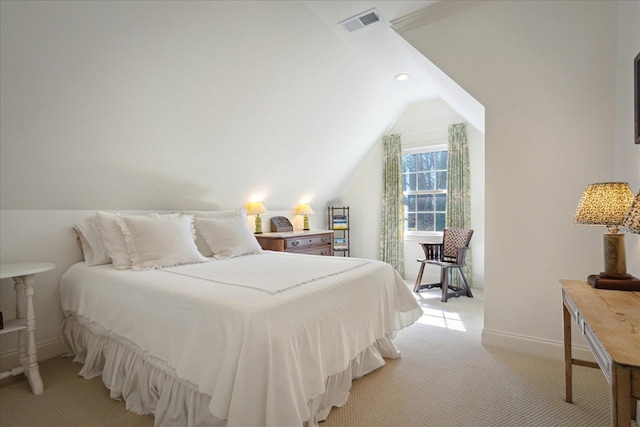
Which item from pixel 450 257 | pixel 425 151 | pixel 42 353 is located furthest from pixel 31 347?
pixel 425 151

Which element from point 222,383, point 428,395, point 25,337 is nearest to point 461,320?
point 428,395

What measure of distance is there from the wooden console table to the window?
3365 mm

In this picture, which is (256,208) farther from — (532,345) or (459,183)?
(532,345)

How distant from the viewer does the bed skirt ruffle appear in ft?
4.97

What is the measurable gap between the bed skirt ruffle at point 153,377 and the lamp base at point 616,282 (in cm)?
133

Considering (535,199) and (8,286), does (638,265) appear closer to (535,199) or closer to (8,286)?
(535,199)

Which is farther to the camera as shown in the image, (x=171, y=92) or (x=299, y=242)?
(x=299, y=242)

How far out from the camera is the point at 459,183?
452 centimetres

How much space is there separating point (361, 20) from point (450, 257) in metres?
2.99

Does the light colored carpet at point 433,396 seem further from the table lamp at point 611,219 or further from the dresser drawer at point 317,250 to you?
the dresser drawer at point 317,250

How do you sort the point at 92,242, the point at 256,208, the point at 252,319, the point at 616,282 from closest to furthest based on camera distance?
the point at 252,319
the point at 616,282
the point at 92,242
the point at 256,208

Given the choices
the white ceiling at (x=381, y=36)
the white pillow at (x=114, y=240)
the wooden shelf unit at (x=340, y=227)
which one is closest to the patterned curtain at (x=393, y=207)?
the wooden shelf unit at (x=340, y=227)

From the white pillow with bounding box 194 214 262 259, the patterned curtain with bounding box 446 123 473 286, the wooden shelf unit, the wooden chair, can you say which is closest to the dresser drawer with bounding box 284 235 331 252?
the wooden shelf unit

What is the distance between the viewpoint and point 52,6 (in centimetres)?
166
